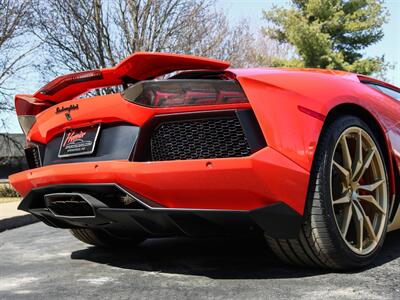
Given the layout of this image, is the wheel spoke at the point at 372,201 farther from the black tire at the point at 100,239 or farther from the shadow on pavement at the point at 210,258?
the black tire at the point at 100,239

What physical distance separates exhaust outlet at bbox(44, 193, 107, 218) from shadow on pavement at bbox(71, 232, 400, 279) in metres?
0.54

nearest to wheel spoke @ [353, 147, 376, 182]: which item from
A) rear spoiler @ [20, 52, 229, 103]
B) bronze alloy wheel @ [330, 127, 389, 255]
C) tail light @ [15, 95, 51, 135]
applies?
bronze alloy wheel @ [330, 127, 389, 255]

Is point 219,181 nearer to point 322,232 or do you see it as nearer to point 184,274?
point 322,232

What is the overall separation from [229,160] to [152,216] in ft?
1.82

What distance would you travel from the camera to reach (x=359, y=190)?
10.8 feet

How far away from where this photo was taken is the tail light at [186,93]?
287cm

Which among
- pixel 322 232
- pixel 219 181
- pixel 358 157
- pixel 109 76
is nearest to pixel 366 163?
pixel 358 157

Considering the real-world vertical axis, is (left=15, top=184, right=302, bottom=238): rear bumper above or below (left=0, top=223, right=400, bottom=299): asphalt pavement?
above

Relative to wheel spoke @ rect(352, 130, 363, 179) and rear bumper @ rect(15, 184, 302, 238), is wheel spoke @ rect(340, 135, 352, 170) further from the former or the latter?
rear bumper @ rect(15, 184, 302, 238)

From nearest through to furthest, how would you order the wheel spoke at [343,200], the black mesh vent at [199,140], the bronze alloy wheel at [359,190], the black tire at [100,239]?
1. the black mesh vent at [199,140]
2. the wheel spoke at [343,200]
3. the bronze alloy wheel at [359,190]
4. the black tire at [100,239]

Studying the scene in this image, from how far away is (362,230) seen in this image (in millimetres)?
3137

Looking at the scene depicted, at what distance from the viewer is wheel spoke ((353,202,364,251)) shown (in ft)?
10.2

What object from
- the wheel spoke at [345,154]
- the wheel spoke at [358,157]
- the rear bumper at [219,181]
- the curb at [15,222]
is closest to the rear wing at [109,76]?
the rear bumper at [219,181]

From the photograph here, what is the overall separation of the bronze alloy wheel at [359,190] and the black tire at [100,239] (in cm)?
187
